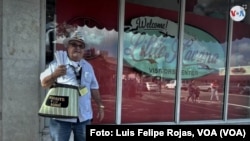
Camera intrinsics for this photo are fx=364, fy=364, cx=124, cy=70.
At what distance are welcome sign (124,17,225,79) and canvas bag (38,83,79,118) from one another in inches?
89.9

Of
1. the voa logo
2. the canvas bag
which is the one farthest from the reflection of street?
the canvas bag

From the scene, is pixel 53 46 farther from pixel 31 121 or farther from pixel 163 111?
pixel 163 111

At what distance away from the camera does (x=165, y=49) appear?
6.37 meters

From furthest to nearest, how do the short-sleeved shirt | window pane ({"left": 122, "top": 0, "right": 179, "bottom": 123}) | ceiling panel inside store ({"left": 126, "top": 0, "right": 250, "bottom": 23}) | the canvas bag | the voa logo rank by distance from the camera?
the voa logo
ceiling panel inside store ({"left": 126, "top": 0, "right": 250, "bottom": 23})
window pane ({"left": 122, "top": 0, "right": 179, "bottom": 123})
the short-sleeved shirt
the canvas bag

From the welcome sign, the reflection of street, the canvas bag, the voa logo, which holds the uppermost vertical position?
the voa logo

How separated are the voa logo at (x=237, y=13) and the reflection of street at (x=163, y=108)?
1.46 m

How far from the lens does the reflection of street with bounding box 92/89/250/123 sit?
20.3 feet

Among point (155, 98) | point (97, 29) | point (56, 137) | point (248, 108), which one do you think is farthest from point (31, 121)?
point (248, 108)

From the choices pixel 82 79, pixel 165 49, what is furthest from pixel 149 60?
pixel 82 79

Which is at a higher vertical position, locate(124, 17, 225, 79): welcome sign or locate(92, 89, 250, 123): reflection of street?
locate(124, 17, 225, 79): welcome sign

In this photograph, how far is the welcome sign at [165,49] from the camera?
617 centimetres

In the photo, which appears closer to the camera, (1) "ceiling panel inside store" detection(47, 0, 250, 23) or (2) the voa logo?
(1) "ceiling panel inside store" detection(47, 0, 250, 23)

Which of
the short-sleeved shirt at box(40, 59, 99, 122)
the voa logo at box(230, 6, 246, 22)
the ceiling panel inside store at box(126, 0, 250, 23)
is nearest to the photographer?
the short-sleeved shirt at box(40, 59, 99, 122)

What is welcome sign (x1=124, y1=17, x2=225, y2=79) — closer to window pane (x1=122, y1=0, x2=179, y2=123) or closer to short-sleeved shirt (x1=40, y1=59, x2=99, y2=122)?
window pane (x1=122, y1=0, x2=179, y2=123)
